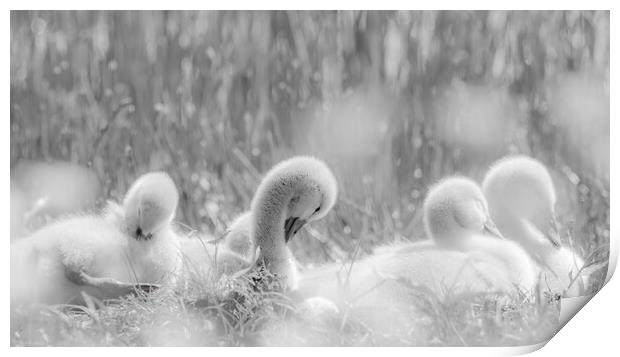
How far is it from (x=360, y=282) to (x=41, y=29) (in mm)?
636

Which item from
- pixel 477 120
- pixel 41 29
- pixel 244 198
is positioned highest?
pixel 41 29

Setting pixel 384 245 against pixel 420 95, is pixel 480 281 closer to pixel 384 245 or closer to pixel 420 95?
pixel 384 245

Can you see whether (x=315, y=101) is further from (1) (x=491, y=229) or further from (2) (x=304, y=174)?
(1) (x=491, y=229)

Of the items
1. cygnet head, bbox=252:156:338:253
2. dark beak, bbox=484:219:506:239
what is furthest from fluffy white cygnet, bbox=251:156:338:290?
dark beak, bbox=484:219:506:239

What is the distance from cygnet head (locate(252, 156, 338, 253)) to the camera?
6.04ft

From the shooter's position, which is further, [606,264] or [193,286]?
[606,264]

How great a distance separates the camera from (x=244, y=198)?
1.91 metres

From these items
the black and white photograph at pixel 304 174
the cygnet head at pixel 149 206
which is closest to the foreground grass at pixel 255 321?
the black and white photograph at pixel 304 174

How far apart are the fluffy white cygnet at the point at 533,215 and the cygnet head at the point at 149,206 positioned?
50cm

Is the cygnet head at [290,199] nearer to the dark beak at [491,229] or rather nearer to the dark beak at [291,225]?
the dark beak at [291,225]

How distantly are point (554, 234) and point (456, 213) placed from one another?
0.61ft

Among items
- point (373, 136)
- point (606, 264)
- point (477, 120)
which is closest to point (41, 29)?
point (373, 136)

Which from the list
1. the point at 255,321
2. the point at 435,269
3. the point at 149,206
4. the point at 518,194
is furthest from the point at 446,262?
the point at 149,206
